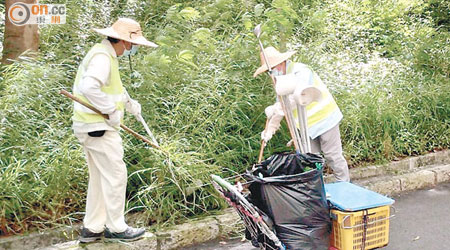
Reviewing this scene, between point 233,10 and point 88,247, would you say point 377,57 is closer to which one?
point 233,10

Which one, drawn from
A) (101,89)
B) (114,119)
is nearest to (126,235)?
(114,119)

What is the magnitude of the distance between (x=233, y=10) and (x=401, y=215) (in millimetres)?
4702

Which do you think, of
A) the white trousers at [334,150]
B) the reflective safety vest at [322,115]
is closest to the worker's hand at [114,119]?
the reflective safety vest at [322,115]

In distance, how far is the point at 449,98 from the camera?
7.43m

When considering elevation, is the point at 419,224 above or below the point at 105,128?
below

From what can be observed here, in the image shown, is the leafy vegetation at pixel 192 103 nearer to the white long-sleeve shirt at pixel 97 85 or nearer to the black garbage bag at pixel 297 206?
the white long-sleeve shirt at pixel 97 85

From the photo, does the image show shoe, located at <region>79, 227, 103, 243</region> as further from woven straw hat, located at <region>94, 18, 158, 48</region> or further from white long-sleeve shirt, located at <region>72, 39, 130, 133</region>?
woven straw hat, located at <region>94, 18, 158, 48</region>

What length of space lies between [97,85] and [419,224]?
340cm

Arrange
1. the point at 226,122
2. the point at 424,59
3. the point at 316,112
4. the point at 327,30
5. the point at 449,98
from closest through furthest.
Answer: the point at 316,112
the point at 226,122
the point at 449,98
the point at 424,59
the point at 327,30

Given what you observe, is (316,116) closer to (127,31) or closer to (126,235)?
(127,31)

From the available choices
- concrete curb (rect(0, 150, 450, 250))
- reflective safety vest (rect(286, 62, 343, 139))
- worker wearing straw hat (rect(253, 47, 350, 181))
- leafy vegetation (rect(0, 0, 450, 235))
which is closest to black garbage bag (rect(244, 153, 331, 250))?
worker wearing straw hat (rect(253, 47, 350, 181))

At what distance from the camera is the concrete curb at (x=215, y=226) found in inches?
162

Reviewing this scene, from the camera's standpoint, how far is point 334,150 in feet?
15.9

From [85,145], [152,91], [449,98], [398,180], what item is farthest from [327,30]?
[85,145]
